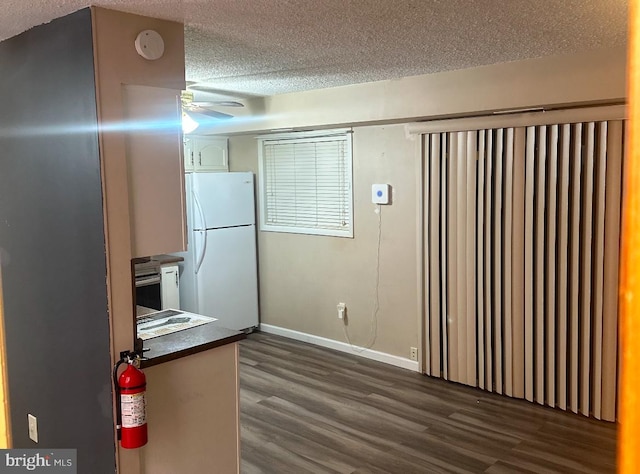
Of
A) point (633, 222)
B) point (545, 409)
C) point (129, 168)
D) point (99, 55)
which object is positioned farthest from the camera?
point (545, 409)

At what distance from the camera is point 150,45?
2301 millimetres

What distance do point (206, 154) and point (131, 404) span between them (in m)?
3.92

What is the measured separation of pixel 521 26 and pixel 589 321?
1.96 meters

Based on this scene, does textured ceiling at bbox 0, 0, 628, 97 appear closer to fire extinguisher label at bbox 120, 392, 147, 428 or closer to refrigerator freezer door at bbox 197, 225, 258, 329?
fire extinguisher label at bbox 120, 392, 147, 428

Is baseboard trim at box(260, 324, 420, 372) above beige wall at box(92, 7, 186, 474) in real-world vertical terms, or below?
below

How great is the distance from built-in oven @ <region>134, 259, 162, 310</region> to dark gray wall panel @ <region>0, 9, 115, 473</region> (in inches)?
73.2

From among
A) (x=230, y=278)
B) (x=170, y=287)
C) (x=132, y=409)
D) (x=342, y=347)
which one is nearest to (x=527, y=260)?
(x=342, y=347)

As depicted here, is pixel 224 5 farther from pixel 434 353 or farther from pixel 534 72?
pixel 434 353

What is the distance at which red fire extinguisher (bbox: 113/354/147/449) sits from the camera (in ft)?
7.25

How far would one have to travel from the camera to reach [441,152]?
13.8ft

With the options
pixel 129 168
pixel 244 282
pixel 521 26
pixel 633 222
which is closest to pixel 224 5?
pixel 129 168

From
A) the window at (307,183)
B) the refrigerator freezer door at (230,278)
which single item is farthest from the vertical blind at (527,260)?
the refrigerator freezer door at (230,278)

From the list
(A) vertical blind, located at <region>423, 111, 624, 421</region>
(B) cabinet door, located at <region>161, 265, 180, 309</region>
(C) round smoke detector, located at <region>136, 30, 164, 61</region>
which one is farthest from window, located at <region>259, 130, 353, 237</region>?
(C) round smoke detector, located at <region>136, 30, 164, 61</region>

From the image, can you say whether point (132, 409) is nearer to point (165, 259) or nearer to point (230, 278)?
point (165, 259)
